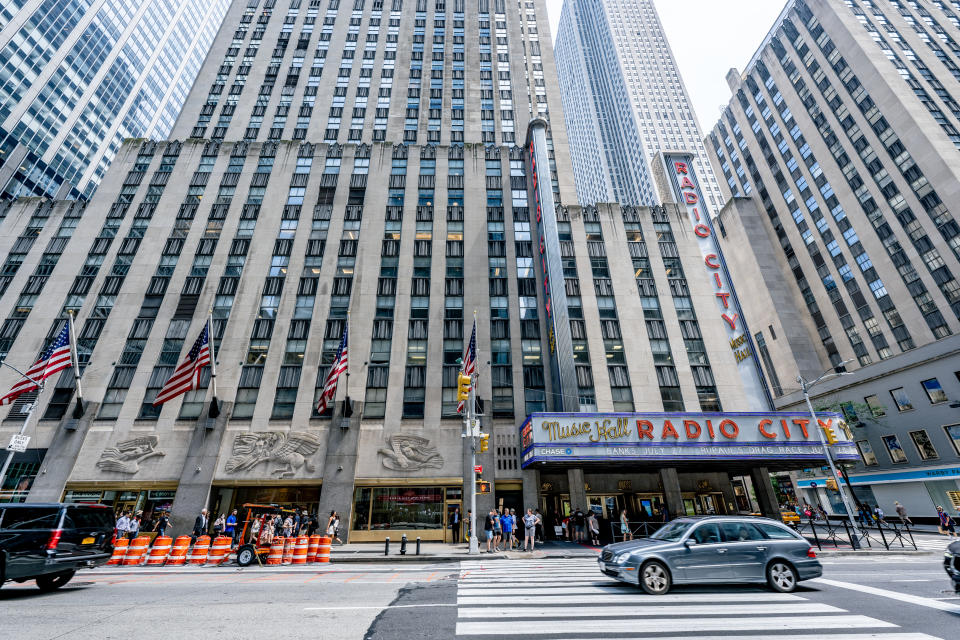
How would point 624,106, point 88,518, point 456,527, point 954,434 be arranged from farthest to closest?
point 624,106 < point 954,434 < point 456,527 < point 88,518

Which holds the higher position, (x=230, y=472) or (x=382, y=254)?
(x=382, y=254)

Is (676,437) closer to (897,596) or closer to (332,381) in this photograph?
(897,596)

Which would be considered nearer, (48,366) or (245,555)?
(245,555)

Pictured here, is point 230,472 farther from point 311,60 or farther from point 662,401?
point 311,60

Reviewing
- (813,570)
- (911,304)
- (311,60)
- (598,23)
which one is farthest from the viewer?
(598,23)

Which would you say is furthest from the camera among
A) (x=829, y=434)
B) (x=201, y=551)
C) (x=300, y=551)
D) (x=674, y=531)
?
(x=829, y=434)

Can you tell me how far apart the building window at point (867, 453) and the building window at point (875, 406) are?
3529 mm

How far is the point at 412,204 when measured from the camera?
4034cm

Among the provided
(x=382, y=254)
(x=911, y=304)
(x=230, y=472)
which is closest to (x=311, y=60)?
(x=382, y=254)

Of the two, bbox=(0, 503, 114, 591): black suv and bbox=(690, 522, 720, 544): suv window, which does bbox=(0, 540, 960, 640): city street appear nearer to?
bbox=(0, 503, 114, 591): black suv

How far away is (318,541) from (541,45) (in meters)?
70.2

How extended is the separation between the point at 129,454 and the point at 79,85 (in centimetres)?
8673

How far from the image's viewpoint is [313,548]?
62.4 feet

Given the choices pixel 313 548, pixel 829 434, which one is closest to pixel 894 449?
pixel 829 434
